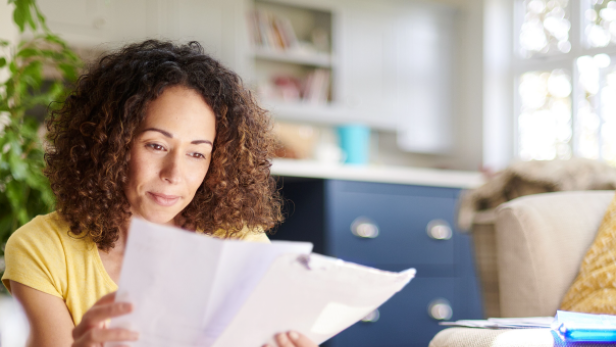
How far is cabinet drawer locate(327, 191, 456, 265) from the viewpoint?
248 centimetres

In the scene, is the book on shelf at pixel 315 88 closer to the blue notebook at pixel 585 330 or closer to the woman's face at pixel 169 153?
the woman's face at pixel 169 153

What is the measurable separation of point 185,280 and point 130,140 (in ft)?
1.33

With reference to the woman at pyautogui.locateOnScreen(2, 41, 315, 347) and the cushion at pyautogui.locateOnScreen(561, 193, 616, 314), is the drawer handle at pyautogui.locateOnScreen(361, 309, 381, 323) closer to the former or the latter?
the cushion at pyautogui.locateOnScreen(561, 193, 616, 314)

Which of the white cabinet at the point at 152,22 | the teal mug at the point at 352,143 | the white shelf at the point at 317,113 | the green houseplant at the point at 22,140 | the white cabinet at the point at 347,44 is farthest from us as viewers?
the teal mug at the point at 352,143

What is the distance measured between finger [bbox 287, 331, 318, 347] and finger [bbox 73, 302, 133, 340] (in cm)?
18

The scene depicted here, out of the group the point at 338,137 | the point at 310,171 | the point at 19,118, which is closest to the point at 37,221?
the point at 19,118

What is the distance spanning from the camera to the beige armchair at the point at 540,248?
49.9 inches

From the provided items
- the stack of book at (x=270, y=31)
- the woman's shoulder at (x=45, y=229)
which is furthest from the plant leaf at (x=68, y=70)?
the stack of book at (x=270, y=31)

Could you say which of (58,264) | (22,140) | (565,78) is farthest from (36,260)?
(565,78)

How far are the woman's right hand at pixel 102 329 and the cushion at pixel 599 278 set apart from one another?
915 mm

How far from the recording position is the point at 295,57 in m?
3.38

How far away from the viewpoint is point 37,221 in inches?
37.1

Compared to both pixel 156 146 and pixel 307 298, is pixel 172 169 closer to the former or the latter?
pixel 156 146

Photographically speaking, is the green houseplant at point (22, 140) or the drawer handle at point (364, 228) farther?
the drawer handle at point (364, 228)
